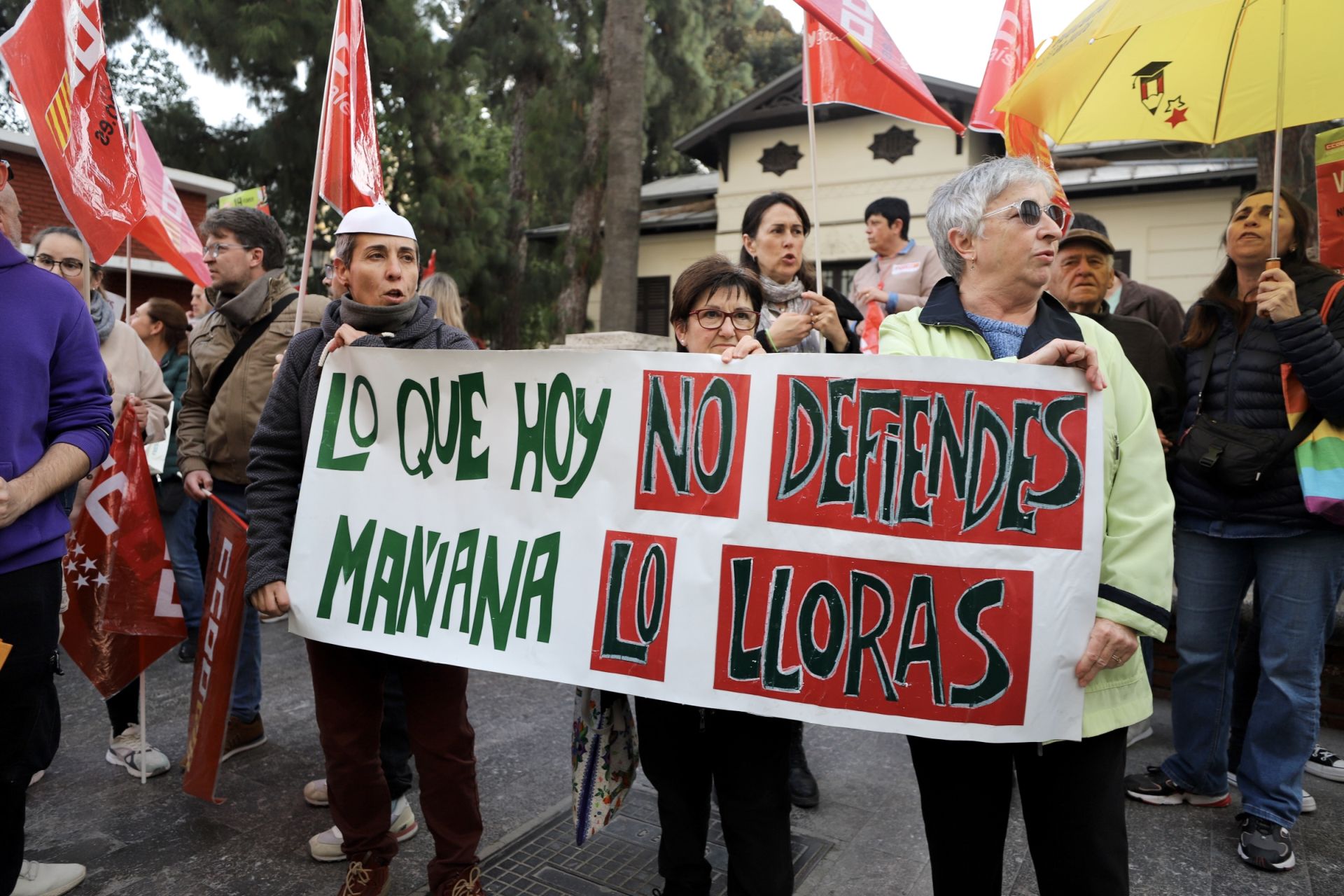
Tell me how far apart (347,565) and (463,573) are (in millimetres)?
371

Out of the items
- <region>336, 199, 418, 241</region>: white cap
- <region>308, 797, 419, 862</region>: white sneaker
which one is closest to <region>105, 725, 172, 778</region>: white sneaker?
<region>308, 797, 419, 862</region>: white sneaker

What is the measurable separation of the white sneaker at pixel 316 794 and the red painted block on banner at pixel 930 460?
86.2 inches

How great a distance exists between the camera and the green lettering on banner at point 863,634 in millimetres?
1983

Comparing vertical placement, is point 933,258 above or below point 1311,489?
above

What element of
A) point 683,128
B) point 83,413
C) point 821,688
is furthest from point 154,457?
point 683,128

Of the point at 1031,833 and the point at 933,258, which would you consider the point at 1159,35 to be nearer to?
the point at 933,258

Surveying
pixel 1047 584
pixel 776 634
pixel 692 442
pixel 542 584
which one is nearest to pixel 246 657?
pixel 542 584

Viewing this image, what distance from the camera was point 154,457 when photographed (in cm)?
471

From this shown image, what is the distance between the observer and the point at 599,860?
292cm

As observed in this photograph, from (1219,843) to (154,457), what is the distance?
4970mm

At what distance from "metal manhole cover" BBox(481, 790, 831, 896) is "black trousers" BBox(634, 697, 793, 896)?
323mm

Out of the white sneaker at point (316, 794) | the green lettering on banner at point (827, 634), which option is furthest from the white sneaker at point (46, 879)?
the green lettering on banner at point (827, 634)

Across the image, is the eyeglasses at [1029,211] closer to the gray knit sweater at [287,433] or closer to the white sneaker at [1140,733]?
the gray knit sweater at [287,433]

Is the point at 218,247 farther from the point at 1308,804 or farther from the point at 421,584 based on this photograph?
the point at 1308,804
